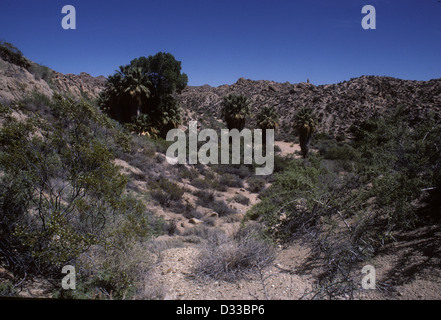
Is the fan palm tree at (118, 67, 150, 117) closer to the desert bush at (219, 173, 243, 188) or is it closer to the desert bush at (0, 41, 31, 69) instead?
the desert bush at (0, 41, 31, 69)

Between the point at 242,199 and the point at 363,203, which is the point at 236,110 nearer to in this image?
the point at 242,199

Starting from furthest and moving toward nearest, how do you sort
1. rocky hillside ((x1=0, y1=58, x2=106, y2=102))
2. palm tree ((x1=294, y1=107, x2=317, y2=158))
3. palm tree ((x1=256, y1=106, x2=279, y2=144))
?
palm tree ((x1=256, y1=106, x2=279, y2=144))
palm tree ((x1=294, y1=107, x2=317, y2=158))
rocky hillside ((x1=0, y1=58, x2=106, y2=102))

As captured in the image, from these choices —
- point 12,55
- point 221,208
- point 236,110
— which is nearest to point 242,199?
point 221,208

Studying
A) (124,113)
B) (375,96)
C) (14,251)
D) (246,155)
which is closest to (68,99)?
(14,251)

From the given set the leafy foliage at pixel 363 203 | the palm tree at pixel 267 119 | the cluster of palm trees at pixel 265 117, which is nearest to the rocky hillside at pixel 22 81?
the leafy foliage at pixel 363 203

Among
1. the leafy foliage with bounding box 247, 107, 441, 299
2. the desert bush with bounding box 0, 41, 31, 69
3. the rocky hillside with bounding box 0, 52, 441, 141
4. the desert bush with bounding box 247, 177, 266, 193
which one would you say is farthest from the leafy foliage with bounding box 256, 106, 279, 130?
the desert bush with bounding box 0, 41, 31, 69

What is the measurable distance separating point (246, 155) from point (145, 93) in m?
12.4

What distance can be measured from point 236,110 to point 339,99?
2436cm

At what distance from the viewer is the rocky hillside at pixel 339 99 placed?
32.8 meters

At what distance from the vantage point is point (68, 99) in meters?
5.07

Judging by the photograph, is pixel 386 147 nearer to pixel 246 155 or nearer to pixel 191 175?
pixel 191 175

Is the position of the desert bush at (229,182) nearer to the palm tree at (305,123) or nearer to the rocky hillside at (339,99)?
the palm tree at (305,123)

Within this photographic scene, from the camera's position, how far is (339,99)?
131 feet

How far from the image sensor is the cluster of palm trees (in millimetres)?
24891
